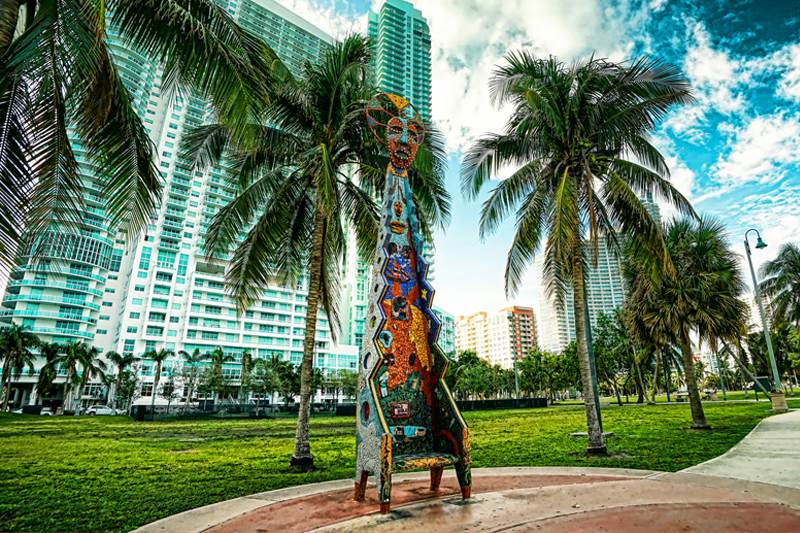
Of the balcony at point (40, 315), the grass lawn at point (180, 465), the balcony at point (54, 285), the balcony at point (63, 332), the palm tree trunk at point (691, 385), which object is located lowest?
the grass lawn at point (180, 465)

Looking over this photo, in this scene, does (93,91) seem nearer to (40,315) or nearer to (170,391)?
(170,391)

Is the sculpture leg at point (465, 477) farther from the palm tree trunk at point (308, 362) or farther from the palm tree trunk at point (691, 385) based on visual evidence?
the palm tree trunk at point (691, 385)

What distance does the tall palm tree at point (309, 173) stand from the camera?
35.2 ft

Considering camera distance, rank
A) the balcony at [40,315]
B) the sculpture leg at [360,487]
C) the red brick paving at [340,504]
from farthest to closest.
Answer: the balcony at [40,315]
the sculpture leg at [360,487]
the red brick paving at [340,504]

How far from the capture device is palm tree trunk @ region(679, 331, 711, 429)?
14.4 metres

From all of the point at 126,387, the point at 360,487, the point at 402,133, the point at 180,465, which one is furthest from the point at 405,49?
the point at 360,487

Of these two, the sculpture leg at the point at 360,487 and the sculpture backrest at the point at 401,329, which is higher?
the sculpture backrest at the point at 401,329

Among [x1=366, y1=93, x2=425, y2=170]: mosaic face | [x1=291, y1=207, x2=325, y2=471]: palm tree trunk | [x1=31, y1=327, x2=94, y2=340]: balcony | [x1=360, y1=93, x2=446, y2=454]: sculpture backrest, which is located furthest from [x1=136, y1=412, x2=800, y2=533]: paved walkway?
[x1=31, y1=327, x2=94, y2=340]: balcony

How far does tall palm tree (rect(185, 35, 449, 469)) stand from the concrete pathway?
855 cm

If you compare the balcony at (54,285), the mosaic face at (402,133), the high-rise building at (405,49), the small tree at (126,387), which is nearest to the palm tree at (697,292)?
the mosaic face at (402,133)

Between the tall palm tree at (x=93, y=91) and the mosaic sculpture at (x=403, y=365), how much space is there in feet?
9.16

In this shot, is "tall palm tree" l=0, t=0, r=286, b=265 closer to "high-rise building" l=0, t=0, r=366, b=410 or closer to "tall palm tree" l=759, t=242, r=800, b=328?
"tall palm tree" l=759, t=242, r=800, b=328

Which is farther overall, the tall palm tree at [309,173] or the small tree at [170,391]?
the small tree at [170,391]

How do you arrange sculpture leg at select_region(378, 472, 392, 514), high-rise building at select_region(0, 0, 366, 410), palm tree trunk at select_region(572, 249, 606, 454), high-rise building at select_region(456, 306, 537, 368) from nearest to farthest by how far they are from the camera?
1. sculpture leg at select_region(378, 472, 392, 514)
2. palm tree trunk at select_region(572, 249, 606, 454)
3. high-rise building at select_region(0, 0, 366, 410)
4. high-rise building at select_region(456, 306, 537, 368)
